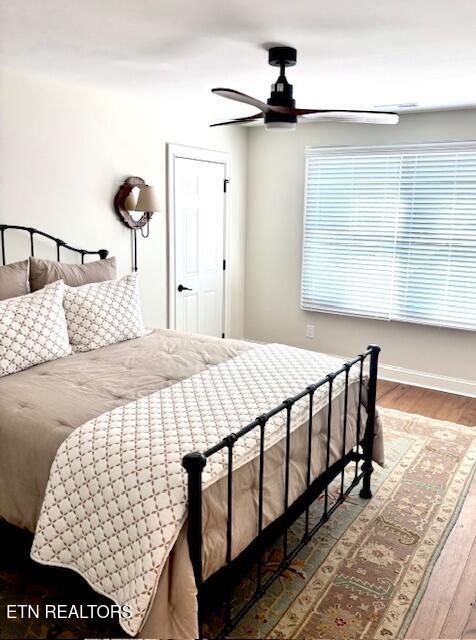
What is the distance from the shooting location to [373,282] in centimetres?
513

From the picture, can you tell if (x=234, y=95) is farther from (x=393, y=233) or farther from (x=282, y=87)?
(x=393, y=233)

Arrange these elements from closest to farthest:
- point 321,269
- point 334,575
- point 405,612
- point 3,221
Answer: point 405,612, point 334,575, point 3,221, point 321,269

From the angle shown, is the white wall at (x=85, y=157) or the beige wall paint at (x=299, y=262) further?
the beige wall paint at (x=299, y=262)

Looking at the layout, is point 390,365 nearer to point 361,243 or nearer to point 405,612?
point 361,243

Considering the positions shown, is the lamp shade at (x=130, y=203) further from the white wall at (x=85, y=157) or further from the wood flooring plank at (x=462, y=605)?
the wood flooring plank at (x=462, y=605)

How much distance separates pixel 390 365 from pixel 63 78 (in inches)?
142

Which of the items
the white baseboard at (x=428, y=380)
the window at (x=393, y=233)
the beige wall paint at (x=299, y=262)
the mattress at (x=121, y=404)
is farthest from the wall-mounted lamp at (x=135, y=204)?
the white baseboard at (x=428, y=380)

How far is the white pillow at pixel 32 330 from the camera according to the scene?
9.01ft

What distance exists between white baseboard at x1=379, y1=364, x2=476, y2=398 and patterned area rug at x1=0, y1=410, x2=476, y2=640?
1.57m

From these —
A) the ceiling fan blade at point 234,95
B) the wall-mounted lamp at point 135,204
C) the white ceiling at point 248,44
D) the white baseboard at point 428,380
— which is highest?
the white ceiling at point 248,44

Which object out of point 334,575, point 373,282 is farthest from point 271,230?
point 334,575

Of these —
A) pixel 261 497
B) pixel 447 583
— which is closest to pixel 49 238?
pixel 261 497

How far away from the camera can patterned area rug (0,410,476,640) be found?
2123 millimetres

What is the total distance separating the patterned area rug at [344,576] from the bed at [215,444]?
3.9 inches
